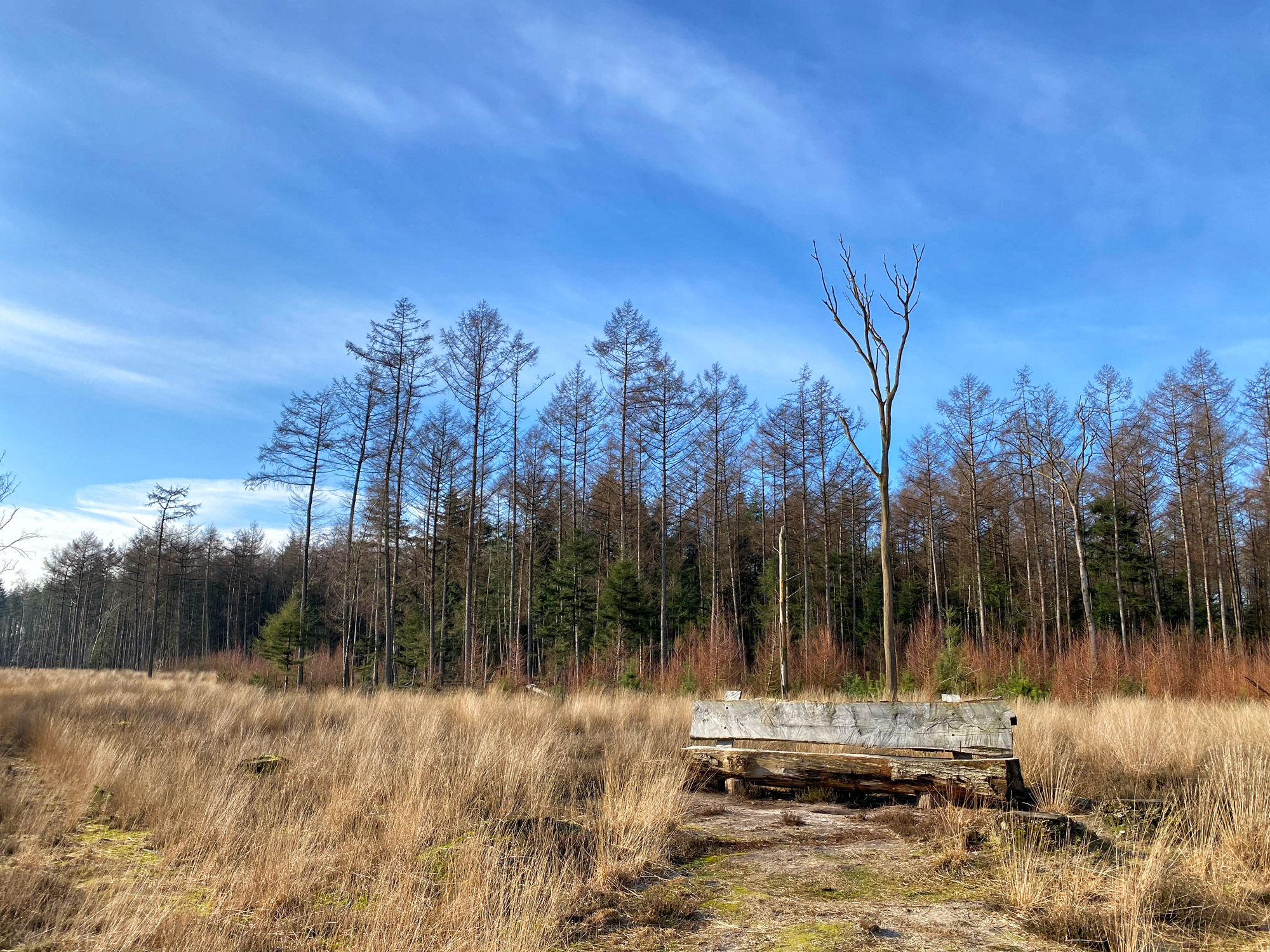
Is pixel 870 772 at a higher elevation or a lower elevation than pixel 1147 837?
higher

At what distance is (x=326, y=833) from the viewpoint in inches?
199

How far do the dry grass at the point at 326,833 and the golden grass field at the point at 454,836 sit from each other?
0.02m

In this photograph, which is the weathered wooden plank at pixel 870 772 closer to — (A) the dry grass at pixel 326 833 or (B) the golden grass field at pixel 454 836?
(B) the golden grass field at pixel 454 836

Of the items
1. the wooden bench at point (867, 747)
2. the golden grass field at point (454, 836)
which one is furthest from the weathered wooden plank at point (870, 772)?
the golden grass field at point (454, 836)

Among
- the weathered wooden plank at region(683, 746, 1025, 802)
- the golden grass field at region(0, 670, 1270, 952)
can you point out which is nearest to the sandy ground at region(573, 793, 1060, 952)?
the golden grass field at region(0, 670, 1270, 952)

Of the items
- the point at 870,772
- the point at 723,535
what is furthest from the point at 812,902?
the point at 723,535

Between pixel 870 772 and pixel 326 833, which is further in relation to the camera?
pixel 870 772

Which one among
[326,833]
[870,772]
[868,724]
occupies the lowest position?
[326,833]

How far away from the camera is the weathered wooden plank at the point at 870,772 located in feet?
20.1

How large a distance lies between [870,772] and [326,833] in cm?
475

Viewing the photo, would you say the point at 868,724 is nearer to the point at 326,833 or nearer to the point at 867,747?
the point at 867,747

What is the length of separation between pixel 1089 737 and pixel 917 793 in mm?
3171

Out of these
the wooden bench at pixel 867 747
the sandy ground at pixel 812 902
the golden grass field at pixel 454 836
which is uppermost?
the wooden bench at pixel 867 747

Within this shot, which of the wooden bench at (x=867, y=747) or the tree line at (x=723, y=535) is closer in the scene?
the wooden bench at (x=867, y=747)
